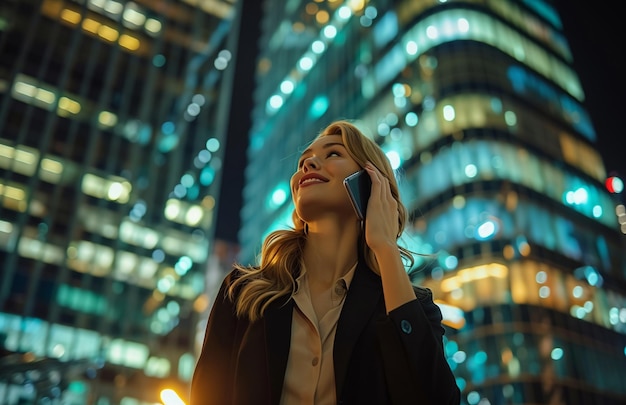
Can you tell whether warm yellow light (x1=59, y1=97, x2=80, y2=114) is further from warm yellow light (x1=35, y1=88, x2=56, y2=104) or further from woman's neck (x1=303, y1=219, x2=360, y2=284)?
woman's neck (x1=303, y1=219, x2=360, y2=284)

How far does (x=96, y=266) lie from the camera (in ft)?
111

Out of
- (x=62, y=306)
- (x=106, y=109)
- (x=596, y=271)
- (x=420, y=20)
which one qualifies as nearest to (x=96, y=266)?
(x=62, y=306)

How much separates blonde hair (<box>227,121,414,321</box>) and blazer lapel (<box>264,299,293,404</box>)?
0.15ft

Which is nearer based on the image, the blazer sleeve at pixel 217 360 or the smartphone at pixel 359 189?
the blazer sleeve at pixel 217 360

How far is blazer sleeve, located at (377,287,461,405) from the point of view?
162 centimetres

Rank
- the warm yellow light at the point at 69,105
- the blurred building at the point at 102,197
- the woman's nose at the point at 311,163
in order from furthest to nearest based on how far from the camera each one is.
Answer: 1. the warm yellow light at the point at 69,105
2. the blurred building at the point at 102,197
3. the woman's nose at the point at 311,163

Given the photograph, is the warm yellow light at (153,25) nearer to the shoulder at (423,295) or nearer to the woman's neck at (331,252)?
the woman's neck at (331,252)

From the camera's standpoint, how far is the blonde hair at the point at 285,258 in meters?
2.01

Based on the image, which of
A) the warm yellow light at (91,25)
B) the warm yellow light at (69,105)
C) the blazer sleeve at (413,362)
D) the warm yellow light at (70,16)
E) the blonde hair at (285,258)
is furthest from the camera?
the warm yellow light at (91,25)

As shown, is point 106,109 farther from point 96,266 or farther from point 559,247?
point 559,247

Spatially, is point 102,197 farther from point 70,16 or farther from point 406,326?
point 406,326

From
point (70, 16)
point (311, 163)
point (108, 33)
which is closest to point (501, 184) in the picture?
point (311, 163)

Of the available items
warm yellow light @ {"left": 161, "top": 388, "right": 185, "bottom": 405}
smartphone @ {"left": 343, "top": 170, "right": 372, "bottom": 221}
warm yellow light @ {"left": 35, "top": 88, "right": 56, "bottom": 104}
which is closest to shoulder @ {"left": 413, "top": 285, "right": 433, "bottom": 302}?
smartphone @ {"left": 343, "top": 170, "right": 372, "bottom": 221}

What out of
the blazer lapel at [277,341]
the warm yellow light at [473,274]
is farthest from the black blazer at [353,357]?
the warm yellow light at [473,274]
